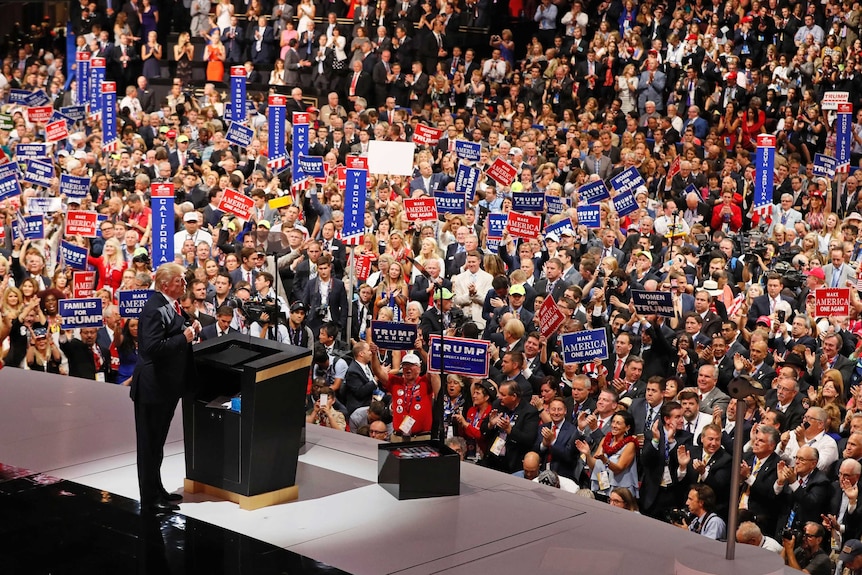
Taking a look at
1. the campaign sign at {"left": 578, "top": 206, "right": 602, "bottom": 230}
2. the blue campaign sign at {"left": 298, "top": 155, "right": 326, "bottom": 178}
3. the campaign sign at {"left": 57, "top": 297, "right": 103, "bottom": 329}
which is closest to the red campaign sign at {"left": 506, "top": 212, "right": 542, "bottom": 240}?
the campaign sign at {"left": 578, "top": 206, "right": 602, "bottom": 230}

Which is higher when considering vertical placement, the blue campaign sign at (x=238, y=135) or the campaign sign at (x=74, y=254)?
the blue campaign sign at (x=238, y=135)

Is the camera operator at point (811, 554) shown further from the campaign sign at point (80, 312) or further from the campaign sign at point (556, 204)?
the campaign sign at point (556, 204)

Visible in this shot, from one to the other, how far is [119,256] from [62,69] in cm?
1224

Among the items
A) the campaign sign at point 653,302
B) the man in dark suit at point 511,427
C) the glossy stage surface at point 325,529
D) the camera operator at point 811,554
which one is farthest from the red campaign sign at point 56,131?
the camera operator at point 811,554

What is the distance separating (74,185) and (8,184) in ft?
2.46

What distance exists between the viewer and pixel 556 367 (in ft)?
33.1

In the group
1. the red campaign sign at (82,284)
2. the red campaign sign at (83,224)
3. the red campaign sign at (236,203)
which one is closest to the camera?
the red campaign sign at (82,284)

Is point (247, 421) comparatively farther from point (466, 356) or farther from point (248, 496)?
point (466, 356)

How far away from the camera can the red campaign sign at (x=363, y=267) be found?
12.4 meters

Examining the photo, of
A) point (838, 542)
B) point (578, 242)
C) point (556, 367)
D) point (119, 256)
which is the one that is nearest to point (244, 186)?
point (119, 256)

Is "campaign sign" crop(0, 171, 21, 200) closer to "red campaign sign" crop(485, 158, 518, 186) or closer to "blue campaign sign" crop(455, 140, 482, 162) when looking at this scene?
"blue campaign sign" crop(455, 140, 482, 162)

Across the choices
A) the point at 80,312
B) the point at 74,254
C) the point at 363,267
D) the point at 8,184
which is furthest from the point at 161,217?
the point at 80,312

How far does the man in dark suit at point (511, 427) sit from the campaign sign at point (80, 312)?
3.61 m

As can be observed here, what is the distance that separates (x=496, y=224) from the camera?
1322 cm
